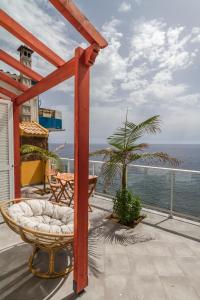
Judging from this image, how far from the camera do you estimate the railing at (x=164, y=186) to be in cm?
441

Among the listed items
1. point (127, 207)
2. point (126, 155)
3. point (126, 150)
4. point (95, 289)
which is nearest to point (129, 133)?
point (126, 150)

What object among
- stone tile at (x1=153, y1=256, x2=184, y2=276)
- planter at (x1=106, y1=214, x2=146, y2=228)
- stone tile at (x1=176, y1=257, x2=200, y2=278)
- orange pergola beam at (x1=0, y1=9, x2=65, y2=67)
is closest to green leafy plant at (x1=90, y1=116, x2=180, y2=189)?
planter at (x1=106, y1=214, x2=146, y2=228)

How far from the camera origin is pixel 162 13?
3.50 metres

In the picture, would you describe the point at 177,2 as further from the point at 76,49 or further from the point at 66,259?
the point at 66,259

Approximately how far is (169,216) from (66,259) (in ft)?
8.76

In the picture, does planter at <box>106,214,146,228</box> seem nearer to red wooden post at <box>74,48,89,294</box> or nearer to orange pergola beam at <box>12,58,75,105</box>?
red wooden post at <box>74,48,89,294</box>

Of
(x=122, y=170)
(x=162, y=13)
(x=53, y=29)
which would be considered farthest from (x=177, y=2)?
(x=122, y=170)

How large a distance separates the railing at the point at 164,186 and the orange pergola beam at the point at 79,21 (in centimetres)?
283

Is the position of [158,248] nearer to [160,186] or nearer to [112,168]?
[112,168]

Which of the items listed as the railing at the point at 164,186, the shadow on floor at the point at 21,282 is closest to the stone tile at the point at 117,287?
the shadow on floor at the point at 21,282

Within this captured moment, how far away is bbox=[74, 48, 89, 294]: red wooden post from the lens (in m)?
2.05

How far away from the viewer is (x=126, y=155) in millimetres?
3971

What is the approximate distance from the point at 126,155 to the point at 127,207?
1.14m

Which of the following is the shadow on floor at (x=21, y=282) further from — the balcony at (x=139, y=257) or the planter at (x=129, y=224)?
the planter at (x=129, y=224)
